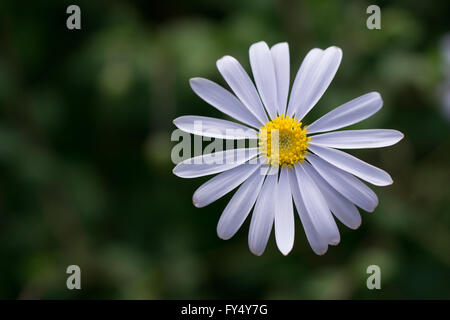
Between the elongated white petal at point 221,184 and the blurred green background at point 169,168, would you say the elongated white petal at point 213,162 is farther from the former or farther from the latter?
the blurred green background at point 169,168

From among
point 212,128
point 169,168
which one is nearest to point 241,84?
point 212,128

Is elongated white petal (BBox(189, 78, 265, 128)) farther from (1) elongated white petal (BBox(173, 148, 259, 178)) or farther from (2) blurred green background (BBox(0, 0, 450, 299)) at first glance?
(2) blurred green background (BBox(0, 0, 450, 299))

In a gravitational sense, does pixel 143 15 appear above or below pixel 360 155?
above

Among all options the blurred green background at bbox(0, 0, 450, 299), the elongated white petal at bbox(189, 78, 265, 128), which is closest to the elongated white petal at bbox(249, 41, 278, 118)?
the elongated white petal at bbox(189, 78, 265, 128)

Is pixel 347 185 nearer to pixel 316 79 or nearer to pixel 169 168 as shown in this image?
pixel 316 79

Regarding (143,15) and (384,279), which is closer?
(384,279)

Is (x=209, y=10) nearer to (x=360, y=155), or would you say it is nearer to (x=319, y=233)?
(x=360, y=155)

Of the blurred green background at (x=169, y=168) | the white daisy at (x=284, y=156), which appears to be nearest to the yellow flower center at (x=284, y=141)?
the white daisy at (x=284, y=156)

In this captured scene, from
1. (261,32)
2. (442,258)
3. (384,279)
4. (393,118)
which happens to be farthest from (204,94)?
(442,258)
